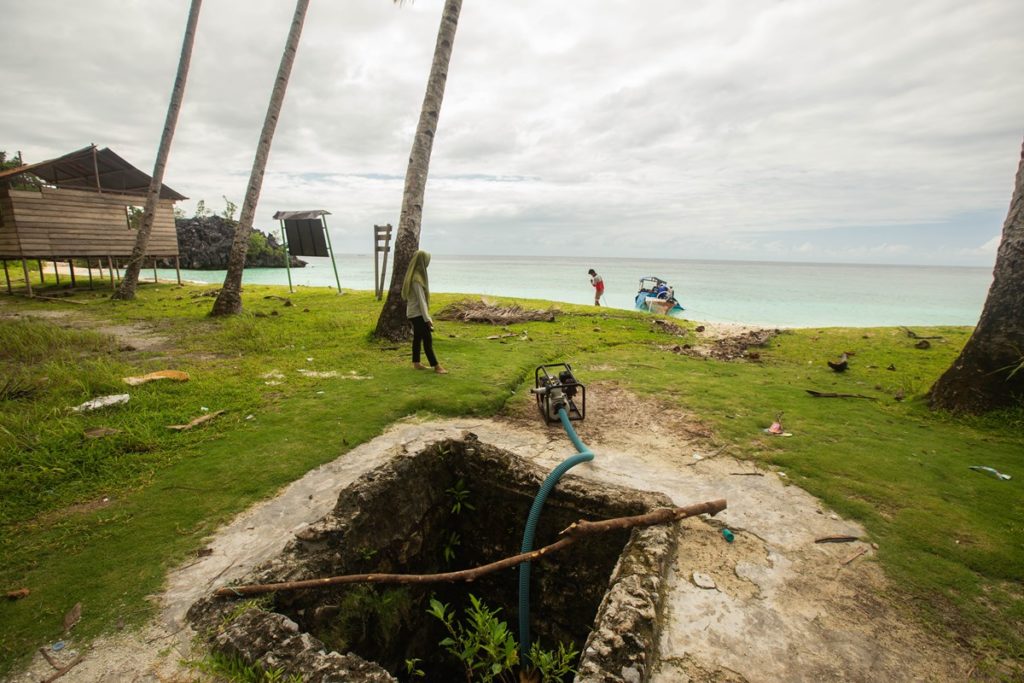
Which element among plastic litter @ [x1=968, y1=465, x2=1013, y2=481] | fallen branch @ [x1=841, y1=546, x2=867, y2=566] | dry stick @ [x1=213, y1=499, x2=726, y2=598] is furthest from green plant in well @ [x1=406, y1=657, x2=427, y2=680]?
plastic litter @ [x1=968, y1=465, x2=1013, y2=481]

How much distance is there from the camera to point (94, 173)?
1817 centimetres

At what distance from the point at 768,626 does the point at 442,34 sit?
11.3m

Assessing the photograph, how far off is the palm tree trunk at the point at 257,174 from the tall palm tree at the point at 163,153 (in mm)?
3821

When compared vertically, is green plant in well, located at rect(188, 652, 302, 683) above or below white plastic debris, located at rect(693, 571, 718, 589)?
below

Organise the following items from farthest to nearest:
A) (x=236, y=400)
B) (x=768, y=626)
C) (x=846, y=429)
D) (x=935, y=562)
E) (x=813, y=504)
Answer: (x=236, y=400) → (x=846, y=429) → (x=813, y=504) → (x=935, y=562) → (x=768, y=626)

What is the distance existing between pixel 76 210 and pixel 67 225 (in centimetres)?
76

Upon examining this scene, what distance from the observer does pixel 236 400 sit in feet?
20.1

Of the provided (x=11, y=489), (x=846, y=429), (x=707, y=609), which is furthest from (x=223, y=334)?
(x=846, y=429)

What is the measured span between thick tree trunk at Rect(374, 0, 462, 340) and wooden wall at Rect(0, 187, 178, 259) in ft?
51.3

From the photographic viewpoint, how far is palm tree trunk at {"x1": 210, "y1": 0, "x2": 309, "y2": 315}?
1221 centimetres

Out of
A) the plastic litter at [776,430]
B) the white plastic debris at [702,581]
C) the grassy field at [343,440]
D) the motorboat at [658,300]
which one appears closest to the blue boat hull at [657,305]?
the motorboat at [658,300]

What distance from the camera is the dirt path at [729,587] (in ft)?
7.82

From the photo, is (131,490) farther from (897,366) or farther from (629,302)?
(629,302)

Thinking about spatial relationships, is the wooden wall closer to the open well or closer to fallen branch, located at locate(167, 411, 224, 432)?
fallen branch, located at locate(167, 411, 224, 432)
